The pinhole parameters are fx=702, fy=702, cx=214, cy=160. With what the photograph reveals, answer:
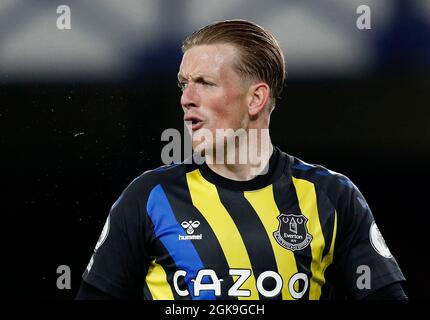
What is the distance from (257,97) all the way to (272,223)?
0.36m

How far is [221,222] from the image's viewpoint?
1956 mm

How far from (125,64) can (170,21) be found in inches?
10.2

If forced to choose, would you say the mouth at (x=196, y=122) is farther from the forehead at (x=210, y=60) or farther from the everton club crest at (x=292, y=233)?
the everton club crest at (x=292, y=233)

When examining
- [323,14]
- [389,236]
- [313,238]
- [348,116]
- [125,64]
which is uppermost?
[323,14]

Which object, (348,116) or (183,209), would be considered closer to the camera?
(183,209)

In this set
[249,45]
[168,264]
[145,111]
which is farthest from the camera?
[145,111]

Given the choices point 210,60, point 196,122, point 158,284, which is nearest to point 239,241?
point 158,284

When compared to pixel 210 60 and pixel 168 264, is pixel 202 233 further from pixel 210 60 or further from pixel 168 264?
pixel 210 60

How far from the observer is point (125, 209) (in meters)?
1.95

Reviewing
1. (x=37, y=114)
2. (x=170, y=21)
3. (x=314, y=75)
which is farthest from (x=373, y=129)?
(x=37, y=114)

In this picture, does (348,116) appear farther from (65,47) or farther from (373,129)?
(65,47)

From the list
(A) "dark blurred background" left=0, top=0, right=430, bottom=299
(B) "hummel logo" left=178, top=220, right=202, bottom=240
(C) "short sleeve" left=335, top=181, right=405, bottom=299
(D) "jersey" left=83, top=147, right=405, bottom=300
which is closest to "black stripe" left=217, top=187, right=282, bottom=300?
(D) "jersey" left=83, top=147, right=405, bottom=300

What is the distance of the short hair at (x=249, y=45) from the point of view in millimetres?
1995

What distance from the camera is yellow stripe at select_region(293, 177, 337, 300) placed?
1.93m
